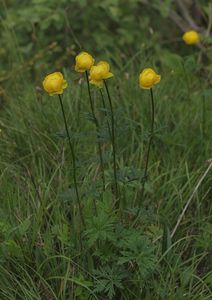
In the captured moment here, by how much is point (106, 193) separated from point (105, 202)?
0.10 feet

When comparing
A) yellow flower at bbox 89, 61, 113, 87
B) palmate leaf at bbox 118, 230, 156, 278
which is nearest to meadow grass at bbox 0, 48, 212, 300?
palmate leaf at bbox 118, 230, 156, 278

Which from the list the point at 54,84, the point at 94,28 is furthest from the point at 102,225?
the point at 94,28

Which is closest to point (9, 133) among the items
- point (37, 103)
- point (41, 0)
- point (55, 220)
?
point (37, 103)

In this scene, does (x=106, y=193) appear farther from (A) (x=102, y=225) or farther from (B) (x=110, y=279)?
(B) (x=110, y=279)

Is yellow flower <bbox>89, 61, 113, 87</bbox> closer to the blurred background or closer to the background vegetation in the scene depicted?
the background vegetation

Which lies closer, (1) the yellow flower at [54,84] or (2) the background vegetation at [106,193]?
(1) the yellow flower at [54,84]

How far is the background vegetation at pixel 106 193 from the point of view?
1.85 metres

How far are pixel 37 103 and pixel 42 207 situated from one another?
0.76 meters

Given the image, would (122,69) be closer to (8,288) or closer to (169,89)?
(169,89)

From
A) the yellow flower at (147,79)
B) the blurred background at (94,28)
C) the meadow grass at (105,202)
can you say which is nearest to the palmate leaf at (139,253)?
the meadow grass at (105,202)

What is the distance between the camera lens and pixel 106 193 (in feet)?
6.07

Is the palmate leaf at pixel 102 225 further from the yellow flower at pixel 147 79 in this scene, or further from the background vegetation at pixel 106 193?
the yellow flower at pixel 147 79

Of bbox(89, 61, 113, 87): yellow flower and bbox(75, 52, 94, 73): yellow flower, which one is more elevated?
bbox(75, 52, 94, 73): yellow flower

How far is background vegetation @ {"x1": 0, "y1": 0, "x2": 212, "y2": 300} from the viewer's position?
185 cm
